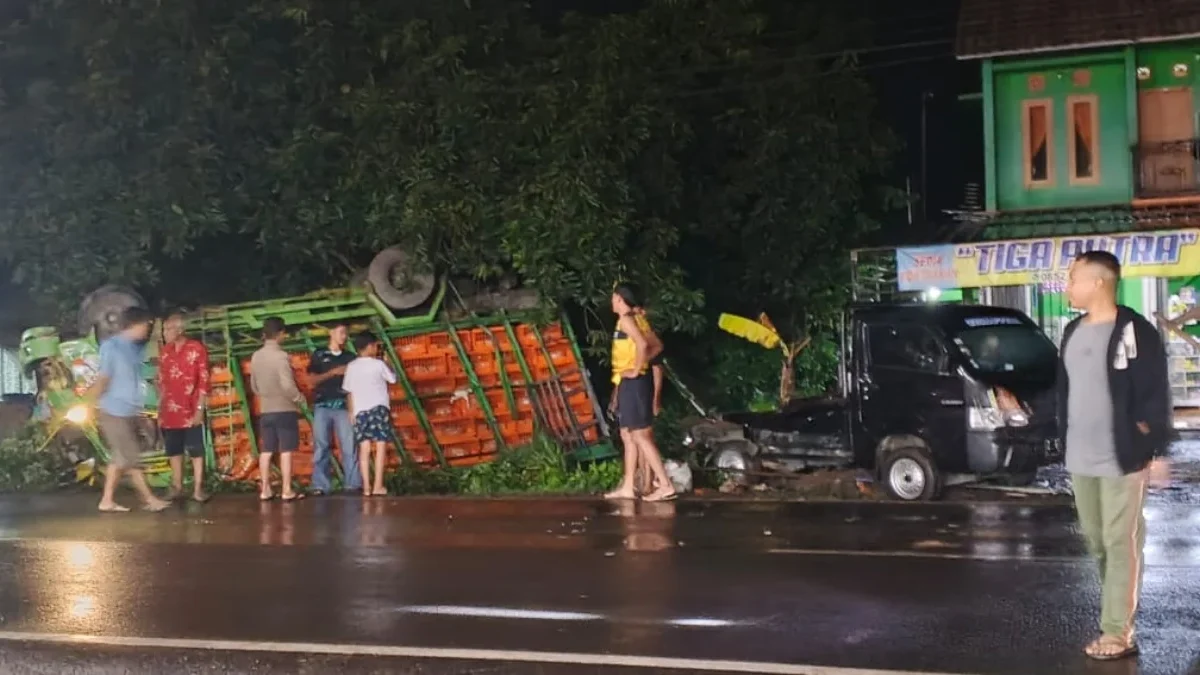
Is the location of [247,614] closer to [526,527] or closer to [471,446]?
[526,527]

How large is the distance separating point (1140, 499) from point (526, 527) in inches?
230

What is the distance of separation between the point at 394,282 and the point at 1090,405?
11269 mm

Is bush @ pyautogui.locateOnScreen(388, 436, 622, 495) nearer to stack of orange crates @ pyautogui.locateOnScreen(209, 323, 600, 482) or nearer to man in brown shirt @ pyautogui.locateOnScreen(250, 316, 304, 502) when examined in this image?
stack of orange crates @ pyautogui.locateOnScreen(209, 323, 600, 482)

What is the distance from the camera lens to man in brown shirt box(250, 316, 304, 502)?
12.8 m

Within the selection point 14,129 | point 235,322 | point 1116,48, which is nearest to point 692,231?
point 235,322

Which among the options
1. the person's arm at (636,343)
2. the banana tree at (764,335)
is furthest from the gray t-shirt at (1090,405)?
the banana tree at (764,335)

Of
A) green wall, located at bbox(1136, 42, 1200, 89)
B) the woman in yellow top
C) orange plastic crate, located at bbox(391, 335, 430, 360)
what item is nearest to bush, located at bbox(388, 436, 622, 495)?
orange plastic crate, located at bbox(391, 335, 430, 360)

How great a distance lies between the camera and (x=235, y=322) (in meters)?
15.3

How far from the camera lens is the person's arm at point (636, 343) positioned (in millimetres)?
11391

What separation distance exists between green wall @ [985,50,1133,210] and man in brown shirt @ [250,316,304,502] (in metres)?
12.6

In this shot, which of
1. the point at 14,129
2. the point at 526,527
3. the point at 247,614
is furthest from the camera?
the point at 14,129

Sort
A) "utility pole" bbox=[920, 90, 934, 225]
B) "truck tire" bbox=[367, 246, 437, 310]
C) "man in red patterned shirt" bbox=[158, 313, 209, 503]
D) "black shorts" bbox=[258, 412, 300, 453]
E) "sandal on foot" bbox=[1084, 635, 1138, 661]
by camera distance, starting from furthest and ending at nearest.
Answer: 1. "utility pole" bbox=[920, 90, 934, 225]
2. "truck tire" bbox=[367, 246, 437, 310]
3. "black shorts" bbox=[258, 412, 300, 453]
4. "man in red patterned shirt" bbox=[158, 313, 209, 503]
5. "sandal on foot" bbox=[1084, 635, 1138, 661]

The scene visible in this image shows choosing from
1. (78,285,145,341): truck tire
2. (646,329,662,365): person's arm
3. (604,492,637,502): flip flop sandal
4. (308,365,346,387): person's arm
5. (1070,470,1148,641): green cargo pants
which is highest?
(78,285,145,341): truck tire

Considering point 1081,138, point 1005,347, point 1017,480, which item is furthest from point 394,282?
point 1081,138
